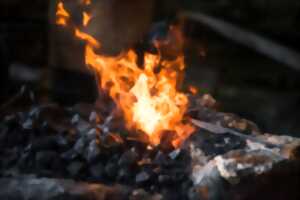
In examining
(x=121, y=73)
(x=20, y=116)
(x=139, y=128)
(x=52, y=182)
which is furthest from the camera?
(x=121, y=73)

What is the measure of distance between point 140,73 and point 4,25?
305 centimetres

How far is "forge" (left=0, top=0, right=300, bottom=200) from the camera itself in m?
2.33

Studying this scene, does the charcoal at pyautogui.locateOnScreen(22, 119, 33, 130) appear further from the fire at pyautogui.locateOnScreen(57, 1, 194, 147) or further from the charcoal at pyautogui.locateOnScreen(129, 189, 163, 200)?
the charcoal at pyautogui.locateOnScreen(129, 189, 163, 200)

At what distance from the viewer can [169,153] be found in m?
2.68

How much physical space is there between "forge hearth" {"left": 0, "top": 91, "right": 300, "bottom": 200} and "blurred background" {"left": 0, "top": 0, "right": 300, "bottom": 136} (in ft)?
4.61

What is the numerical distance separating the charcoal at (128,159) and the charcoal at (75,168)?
19cm

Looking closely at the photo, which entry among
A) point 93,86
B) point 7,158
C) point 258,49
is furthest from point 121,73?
point 258,49

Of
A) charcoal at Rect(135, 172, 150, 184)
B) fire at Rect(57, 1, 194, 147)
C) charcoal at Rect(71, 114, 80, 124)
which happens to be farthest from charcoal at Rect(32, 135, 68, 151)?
charcoal at Rect(135, 172, 150, 184)

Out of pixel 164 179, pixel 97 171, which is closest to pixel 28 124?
pixel 97 171

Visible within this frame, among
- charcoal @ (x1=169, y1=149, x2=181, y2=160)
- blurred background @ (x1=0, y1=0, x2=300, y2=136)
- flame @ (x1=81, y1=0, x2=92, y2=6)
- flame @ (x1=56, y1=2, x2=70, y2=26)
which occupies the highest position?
flame @ (x1=81, y1=0, x2=92, y2=6)

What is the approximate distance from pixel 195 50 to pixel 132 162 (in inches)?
163

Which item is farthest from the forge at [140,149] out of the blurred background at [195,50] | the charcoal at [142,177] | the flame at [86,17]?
the blurred background at [195,50]

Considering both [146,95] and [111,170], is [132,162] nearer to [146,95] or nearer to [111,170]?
[111,170]

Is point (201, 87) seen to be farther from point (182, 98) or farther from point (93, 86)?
point (182, 98)
